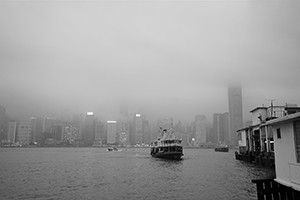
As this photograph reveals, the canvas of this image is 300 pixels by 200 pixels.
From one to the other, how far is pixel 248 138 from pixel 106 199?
60872mm

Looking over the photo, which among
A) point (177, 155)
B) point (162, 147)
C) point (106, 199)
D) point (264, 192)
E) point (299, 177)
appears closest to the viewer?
point (299, 177)

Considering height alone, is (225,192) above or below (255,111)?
below

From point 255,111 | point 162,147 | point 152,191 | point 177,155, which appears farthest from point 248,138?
point 152,191

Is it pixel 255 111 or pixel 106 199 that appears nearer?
pixel 106 199

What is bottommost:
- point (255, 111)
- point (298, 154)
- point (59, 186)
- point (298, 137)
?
point (59, 186)

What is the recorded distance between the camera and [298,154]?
16.5 m

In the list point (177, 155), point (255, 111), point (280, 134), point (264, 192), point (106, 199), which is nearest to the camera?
point (264, 192)

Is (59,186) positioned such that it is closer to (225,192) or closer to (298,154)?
(225,192)

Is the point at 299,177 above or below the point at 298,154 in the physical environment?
below

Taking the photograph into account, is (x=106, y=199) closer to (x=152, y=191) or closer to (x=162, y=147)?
(x=152, y=191)

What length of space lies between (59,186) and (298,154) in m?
37.2

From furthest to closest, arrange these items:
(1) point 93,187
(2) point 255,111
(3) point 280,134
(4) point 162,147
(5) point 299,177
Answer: (4) point 162,147
(2) point 255,111
(1) point 93,187
(3) point 280,134
(5) point 299,177

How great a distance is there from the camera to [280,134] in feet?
61.5

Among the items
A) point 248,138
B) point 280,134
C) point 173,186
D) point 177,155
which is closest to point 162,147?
point 177,155
